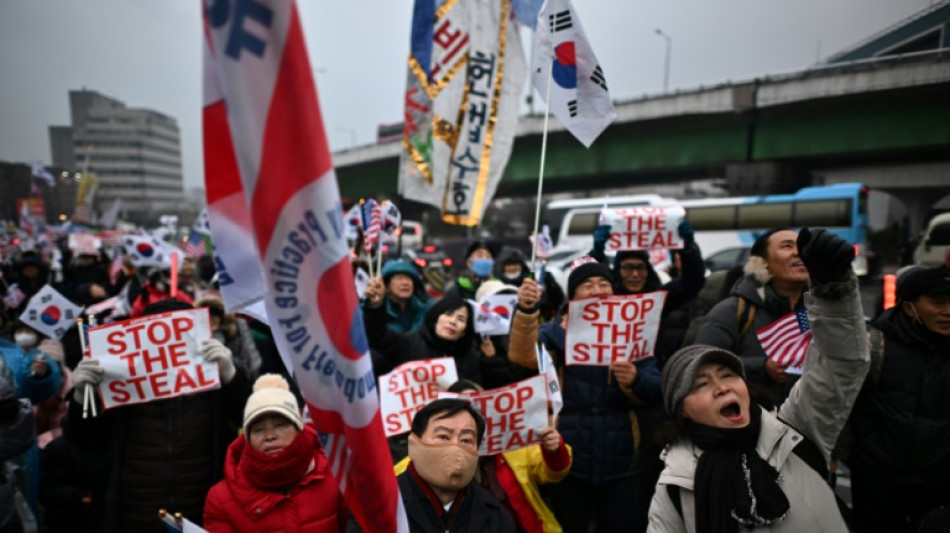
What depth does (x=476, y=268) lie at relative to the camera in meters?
5.74

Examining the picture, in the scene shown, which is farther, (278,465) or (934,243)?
(934,243)

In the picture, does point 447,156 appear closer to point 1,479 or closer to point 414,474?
point 414,474

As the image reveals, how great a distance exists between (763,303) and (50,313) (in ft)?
18.3

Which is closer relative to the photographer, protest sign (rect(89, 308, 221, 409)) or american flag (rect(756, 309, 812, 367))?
american flag (rect(756, 309, 812, 367))

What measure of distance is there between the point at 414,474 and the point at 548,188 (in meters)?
33.1

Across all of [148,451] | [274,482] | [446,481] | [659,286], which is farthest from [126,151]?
[446,481]

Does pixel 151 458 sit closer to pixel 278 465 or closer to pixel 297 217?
pixel 278 465

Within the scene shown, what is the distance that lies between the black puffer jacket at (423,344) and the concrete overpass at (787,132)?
49.4ft

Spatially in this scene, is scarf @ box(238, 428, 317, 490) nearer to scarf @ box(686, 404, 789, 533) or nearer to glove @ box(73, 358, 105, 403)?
glove @ box(73, 358, 105, 403)

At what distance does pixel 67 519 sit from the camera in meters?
3.26

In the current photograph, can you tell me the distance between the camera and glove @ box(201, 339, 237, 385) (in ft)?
9.53

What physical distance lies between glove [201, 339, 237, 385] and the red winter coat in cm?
73

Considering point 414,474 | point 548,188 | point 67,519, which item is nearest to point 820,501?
point 414,474

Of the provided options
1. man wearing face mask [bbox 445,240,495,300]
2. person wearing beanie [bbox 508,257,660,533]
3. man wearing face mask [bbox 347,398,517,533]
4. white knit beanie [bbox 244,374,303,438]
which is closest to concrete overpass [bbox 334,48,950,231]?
man wearing face mask [bbox 445,240,495,300]
